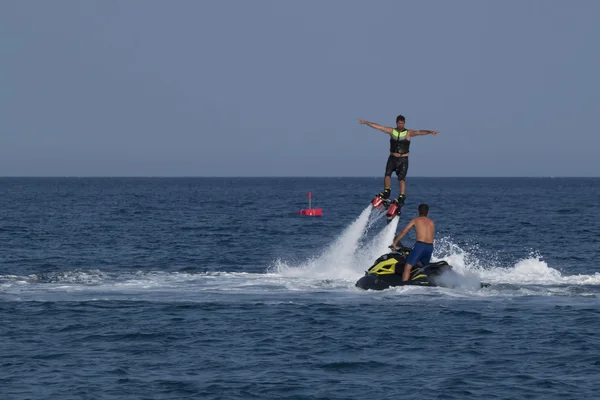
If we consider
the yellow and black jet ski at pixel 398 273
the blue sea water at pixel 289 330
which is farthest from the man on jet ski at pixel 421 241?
the blue sea water at pixel 289 330

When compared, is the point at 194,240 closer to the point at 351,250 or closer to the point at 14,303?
the point at 351,250

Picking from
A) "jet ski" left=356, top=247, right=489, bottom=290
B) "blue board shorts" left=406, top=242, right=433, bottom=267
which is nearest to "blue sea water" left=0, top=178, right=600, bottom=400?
"jet ski" left=356, top=247, right=489, bottom=290

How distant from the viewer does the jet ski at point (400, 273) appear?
2720 centimetres

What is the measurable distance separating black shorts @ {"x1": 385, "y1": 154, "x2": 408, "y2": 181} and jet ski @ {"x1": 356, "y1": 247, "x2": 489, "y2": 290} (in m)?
2.31

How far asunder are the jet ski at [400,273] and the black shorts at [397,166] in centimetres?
231

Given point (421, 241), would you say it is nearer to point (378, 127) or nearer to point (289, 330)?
point (378, 127)

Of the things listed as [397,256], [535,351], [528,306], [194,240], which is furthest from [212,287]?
[194,240]

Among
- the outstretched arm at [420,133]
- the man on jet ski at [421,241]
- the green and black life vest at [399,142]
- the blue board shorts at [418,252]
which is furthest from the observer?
the green and black life vest at [399,142]

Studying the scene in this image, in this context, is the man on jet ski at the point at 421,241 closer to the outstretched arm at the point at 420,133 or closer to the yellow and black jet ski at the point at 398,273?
the yellow and black jet ski at the point at 398,273

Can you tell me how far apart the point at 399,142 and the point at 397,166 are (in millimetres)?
766

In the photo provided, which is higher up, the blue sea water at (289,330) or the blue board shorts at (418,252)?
the blue board shorts at (418,252)

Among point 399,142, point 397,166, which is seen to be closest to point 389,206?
point 397,166

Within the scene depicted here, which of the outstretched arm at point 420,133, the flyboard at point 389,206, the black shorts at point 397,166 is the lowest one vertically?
the flyboard at point 389,206

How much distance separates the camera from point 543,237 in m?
54.7
